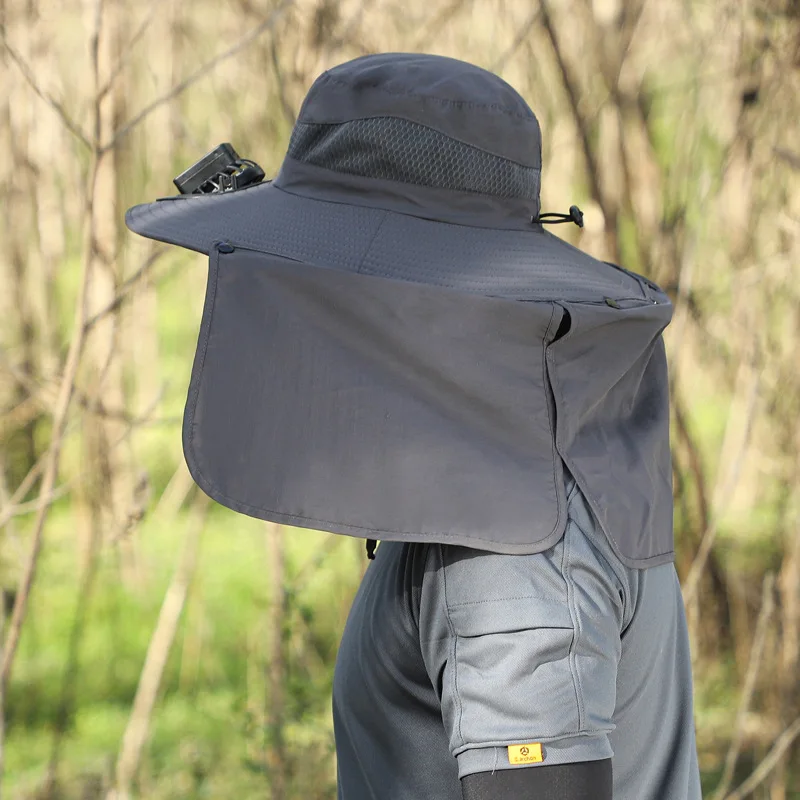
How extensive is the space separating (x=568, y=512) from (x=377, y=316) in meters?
0.22

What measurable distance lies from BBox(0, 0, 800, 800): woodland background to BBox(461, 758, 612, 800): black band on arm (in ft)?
3.65

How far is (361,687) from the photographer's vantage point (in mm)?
930

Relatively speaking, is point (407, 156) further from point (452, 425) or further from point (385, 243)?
point (452, 425)

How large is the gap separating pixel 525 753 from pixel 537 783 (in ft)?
0.07

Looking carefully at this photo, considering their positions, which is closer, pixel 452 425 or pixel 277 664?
pixel 452 425

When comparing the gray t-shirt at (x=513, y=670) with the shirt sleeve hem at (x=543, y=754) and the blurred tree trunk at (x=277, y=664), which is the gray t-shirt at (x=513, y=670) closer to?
the shirt sleeve hem at (x=543, y=754)

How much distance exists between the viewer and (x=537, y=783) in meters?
0.69

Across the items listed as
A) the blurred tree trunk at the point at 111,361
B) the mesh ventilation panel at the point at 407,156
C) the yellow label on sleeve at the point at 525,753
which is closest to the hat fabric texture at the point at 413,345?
the mesh ventilation panel at the point at 407,156

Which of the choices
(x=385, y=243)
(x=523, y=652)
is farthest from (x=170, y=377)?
(x=523, y=652)

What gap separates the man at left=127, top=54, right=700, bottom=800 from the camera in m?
0.72

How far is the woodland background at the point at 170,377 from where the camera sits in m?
2.19

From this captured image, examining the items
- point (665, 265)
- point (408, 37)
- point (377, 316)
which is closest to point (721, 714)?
point (665, 265)

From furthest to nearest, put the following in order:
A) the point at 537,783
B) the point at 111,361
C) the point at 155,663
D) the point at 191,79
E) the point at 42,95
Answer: the point at 111,361
the point at 155,663
the point at 191,79
the point at 42,95
the point at 537,783

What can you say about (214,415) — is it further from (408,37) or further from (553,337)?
(408,37)
